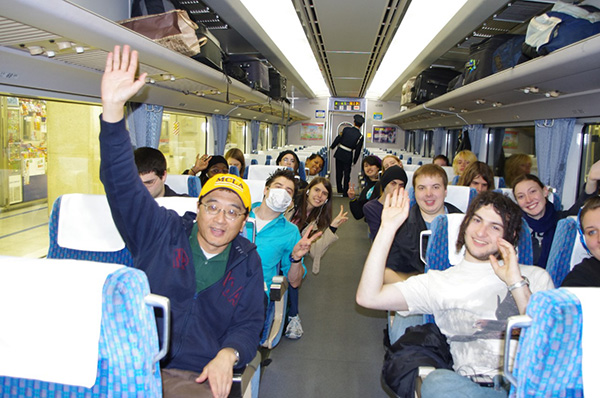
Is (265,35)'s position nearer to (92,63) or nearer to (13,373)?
(92,63)

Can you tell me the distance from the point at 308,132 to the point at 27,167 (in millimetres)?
16657

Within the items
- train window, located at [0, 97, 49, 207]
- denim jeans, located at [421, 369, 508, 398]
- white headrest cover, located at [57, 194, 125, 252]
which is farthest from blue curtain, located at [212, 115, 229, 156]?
denim jeans, located at [421, 369, 508, 398]

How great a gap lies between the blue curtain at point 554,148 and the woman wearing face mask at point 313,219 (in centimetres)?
344

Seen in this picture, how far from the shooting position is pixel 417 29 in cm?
633

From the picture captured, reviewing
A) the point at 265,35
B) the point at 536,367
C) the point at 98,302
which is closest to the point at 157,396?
the point at 98,302

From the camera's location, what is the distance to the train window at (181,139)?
792 centimetres

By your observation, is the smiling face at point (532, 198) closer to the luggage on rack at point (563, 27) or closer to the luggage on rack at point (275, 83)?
the luggage on rack at point (563, 27)

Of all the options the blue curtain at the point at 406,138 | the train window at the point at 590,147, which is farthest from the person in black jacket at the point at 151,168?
the blue curtain at the point at 406,138

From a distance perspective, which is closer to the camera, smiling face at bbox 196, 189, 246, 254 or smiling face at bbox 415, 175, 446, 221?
smiling face at bbox 196, 189, 246, 254

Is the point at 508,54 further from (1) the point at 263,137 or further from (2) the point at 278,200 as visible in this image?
(1) the point at 263,137

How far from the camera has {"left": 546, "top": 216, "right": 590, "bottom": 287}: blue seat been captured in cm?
259

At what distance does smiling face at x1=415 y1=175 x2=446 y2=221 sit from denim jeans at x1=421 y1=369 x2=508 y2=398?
187 cm

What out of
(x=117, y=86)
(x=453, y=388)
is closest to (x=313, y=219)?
(x=453, y=388)

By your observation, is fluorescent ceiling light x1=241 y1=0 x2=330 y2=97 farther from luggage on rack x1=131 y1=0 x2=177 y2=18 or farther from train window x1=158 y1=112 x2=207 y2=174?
train window x1=158 y1=112 x2=207 y2=174
